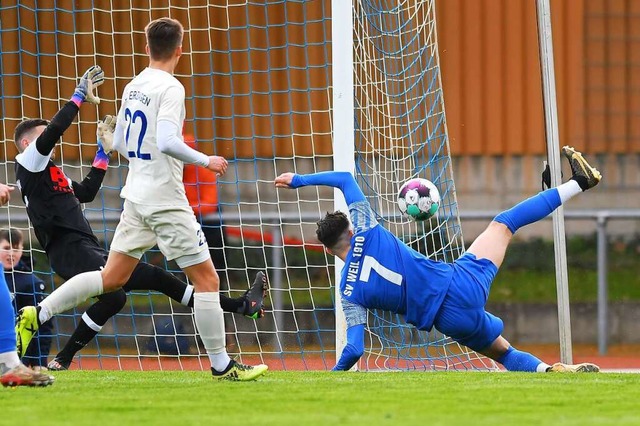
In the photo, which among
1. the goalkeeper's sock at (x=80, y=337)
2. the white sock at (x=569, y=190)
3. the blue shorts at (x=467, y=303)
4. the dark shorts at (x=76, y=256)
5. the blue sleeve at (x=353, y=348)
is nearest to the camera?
the blue sleeve at (x=353, y=348)

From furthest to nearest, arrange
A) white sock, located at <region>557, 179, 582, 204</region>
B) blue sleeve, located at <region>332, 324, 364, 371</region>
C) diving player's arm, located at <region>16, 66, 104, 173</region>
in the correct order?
white sock, located at <region>557, 179, 582, 204</region>
blue sleeve, located at <region>332, 324, 364, 371</region>
diving player's arm, located at <region>16, 66, 104, 173</region>

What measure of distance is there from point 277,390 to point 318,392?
0.72ft

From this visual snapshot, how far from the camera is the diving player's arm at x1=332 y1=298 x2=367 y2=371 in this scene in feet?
22.8

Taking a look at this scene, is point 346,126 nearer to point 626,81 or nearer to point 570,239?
point 570,239

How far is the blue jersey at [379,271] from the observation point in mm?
7020

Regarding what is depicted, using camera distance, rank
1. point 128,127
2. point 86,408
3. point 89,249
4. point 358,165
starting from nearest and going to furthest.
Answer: point 86,408 → point 128,127 → point 89,249 → point 358,165

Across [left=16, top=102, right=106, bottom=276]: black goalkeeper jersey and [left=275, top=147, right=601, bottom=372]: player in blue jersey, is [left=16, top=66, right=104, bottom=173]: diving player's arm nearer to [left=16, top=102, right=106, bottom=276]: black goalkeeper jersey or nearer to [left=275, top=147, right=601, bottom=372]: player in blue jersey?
[left=16, top=102, right=106, bottom=276]: black goalkeeper jersey

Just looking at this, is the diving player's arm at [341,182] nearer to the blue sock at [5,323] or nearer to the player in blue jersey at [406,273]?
the player in blue jersey at [406,273]

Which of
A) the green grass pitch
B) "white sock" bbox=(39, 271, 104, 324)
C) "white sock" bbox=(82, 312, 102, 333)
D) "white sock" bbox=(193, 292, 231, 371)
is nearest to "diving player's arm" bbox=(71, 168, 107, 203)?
"white sock" bbox=(82, 312, 102, 333)

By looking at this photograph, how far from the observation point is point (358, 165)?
880 centimetres

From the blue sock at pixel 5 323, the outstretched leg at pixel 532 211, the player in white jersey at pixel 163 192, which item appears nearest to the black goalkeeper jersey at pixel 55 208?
the player in white jersey at pixel 163 192

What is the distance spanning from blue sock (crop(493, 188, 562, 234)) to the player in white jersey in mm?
1795

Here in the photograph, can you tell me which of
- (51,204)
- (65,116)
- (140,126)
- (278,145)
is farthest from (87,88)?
(278,145)

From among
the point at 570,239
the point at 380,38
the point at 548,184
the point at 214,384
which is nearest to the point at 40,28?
the point at 380,38
